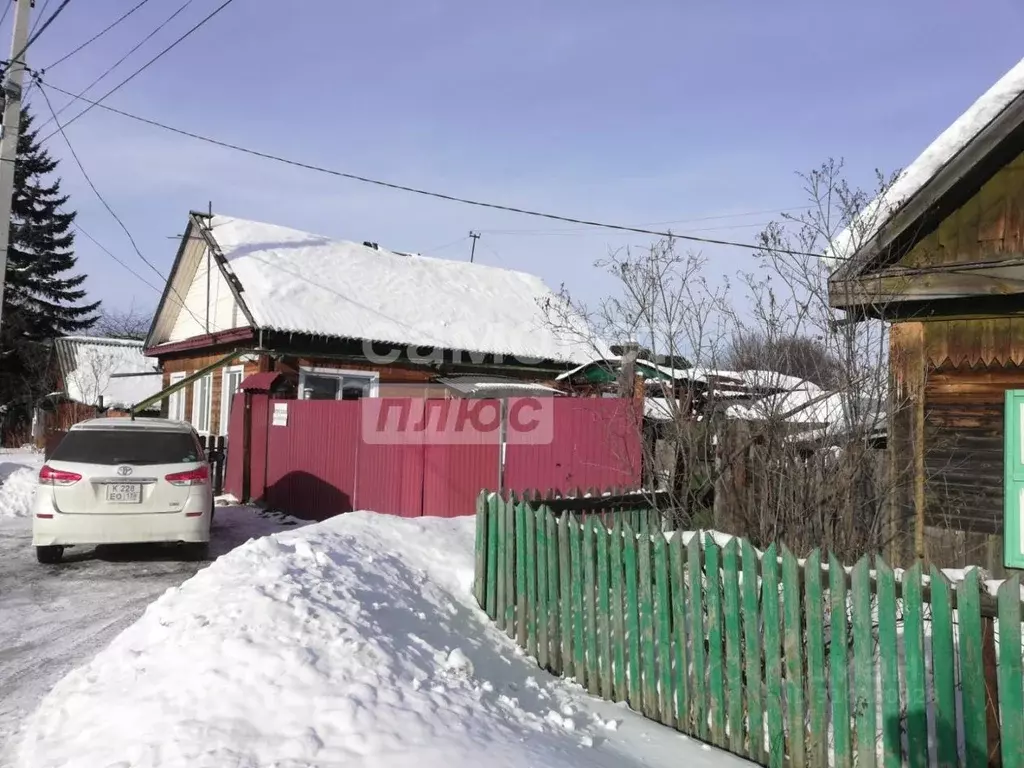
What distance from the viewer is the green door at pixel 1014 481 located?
6090mm

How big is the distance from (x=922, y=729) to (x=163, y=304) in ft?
70.2

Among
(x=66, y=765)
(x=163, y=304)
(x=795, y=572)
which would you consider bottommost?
(x=66, y=765)

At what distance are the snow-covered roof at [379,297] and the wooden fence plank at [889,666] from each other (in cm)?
1193

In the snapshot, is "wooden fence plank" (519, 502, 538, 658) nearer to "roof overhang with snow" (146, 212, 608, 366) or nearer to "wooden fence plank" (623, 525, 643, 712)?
"wooden fence plank" (623, 525, 643, 712)

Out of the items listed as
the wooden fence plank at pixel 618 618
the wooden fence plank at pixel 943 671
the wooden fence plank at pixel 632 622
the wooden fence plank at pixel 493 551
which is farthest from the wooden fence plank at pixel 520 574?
the wooden fence plank at pixel 943 671

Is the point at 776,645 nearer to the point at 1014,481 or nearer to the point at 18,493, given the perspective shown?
the point at 1014,481

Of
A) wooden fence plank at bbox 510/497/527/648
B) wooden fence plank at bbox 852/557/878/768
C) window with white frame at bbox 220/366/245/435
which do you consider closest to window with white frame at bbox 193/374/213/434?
window with white frame at bbox 220/366/245/435

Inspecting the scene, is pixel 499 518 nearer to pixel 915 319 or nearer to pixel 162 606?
pixel 162 606

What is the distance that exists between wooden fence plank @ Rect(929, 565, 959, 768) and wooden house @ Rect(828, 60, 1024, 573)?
10.7 feet

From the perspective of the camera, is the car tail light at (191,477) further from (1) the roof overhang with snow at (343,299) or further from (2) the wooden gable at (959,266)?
(1) the roof overhang with snow at (343,299)

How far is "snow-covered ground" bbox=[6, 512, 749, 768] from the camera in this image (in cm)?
342

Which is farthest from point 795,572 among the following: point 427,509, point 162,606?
point 427,509

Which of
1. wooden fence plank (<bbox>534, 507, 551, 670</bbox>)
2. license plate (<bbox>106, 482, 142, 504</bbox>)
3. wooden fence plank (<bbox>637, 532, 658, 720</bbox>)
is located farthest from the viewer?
license plate (<bbox>106, 482, 142, 504</bbox>)

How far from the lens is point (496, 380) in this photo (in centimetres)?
1812
